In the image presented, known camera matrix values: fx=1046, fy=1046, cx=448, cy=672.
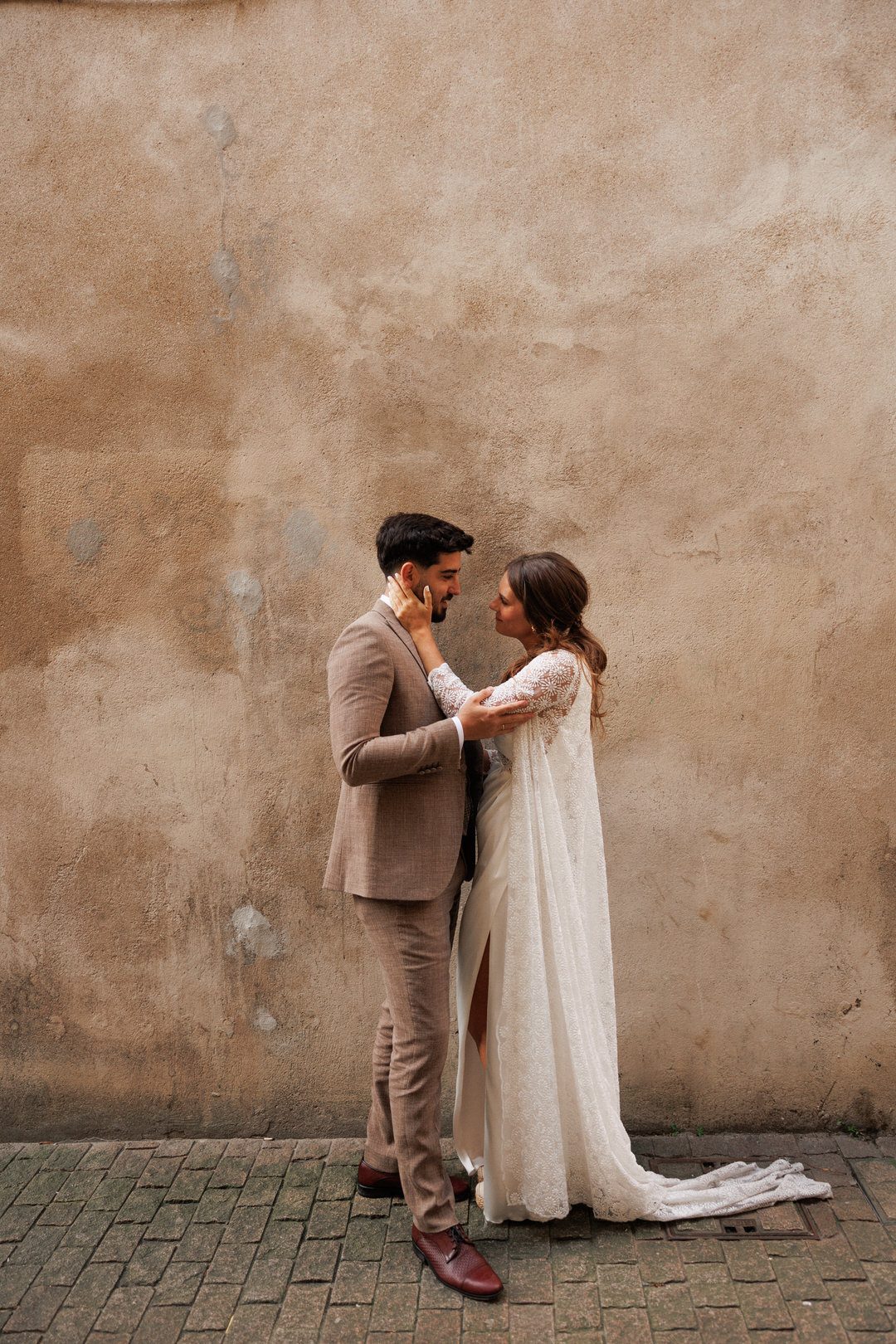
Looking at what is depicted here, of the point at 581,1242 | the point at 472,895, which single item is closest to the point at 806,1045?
the point at 581,1242

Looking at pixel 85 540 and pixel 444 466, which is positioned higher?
pixel 444 466

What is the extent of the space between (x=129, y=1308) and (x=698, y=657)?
2823mm

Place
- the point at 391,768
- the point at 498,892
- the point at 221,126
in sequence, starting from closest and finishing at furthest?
the point at 391,768 < the point at 498,892 < the point at 221,126

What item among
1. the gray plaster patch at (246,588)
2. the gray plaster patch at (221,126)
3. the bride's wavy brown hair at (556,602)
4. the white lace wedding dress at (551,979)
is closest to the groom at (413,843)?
the white lace wedding dress at (551,979)

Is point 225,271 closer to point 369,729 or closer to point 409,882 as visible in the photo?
point 369,729

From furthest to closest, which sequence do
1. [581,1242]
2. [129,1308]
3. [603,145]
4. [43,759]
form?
[43,759], [603,145], [581,1242], [129,1308]

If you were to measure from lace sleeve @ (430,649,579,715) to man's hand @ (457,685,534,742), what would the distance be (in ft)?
0.08

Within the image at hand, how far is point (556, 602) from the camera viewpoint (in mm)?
3340

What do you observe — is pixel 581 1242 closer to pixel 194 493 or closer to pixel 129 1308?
pixel 129 1308

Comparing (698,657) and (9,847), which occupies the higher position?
(698,657)

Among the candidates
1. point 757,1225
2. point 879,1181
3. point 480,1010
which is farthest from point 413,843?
point 879,1181

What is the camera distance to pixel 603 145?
12.4 ft

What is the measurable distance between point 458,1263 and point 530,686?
1.76 m

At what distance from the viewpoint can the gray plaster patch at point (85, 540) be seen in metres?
3.97
